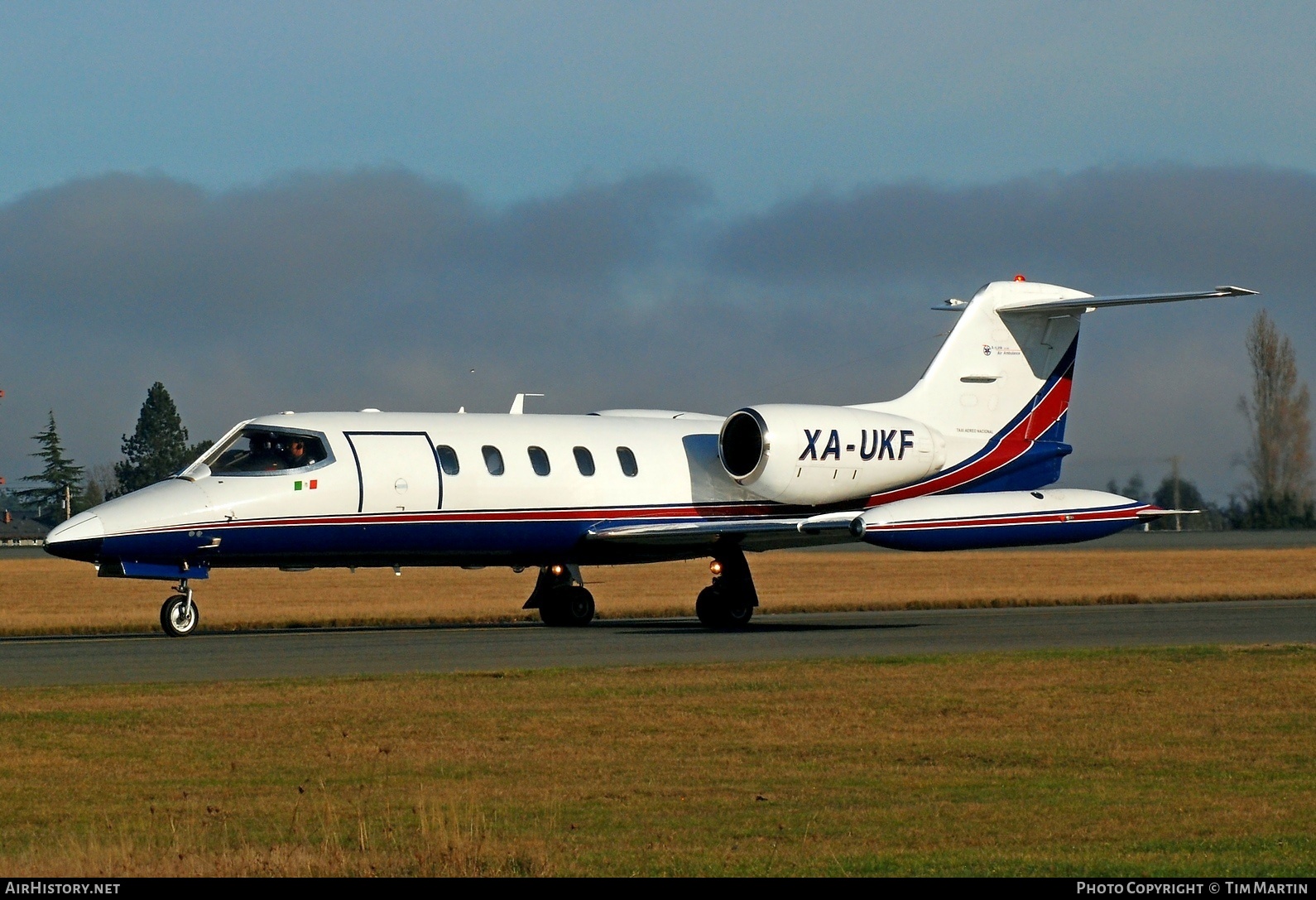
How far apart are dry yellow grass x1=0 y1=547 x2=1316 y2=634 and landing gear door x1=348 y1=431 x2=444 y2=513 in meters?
4.51

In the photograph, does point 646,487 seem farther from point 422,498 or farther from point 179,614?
point 179,614

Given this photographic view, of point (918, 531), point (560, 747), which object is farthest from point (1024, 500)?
point (560, 747)

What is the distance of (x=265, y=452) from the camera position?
24.9 metres

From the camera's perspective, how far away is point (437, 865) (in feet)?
26.7

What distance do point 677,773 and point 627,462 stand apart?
53.9 ft

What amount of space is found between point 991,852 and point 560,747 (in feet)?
15.0

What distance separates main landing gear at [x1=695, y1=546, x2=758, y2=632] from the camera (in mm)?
27172

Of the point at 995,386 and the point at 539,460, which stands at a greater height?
the point at 995,386

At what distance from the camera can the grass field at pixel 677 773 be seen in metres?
8.68

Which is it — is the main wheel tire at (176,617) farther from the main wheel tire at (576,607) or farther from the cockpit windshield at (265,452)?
the main wheel tire at (576,607)

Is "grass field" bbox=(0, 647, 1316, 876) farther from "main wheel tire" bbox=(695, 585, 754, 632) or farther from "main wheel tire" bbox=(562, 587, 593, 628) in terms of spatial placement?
Result: "main wheel tire" bbox=(562, 587, 593, 628)

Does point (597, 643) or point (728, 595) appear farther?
point (728, 595)

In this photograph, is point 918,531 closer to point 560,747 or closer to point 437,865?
point 560,747

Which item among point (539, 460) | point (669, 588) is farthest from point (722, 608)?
point (669, 588)
